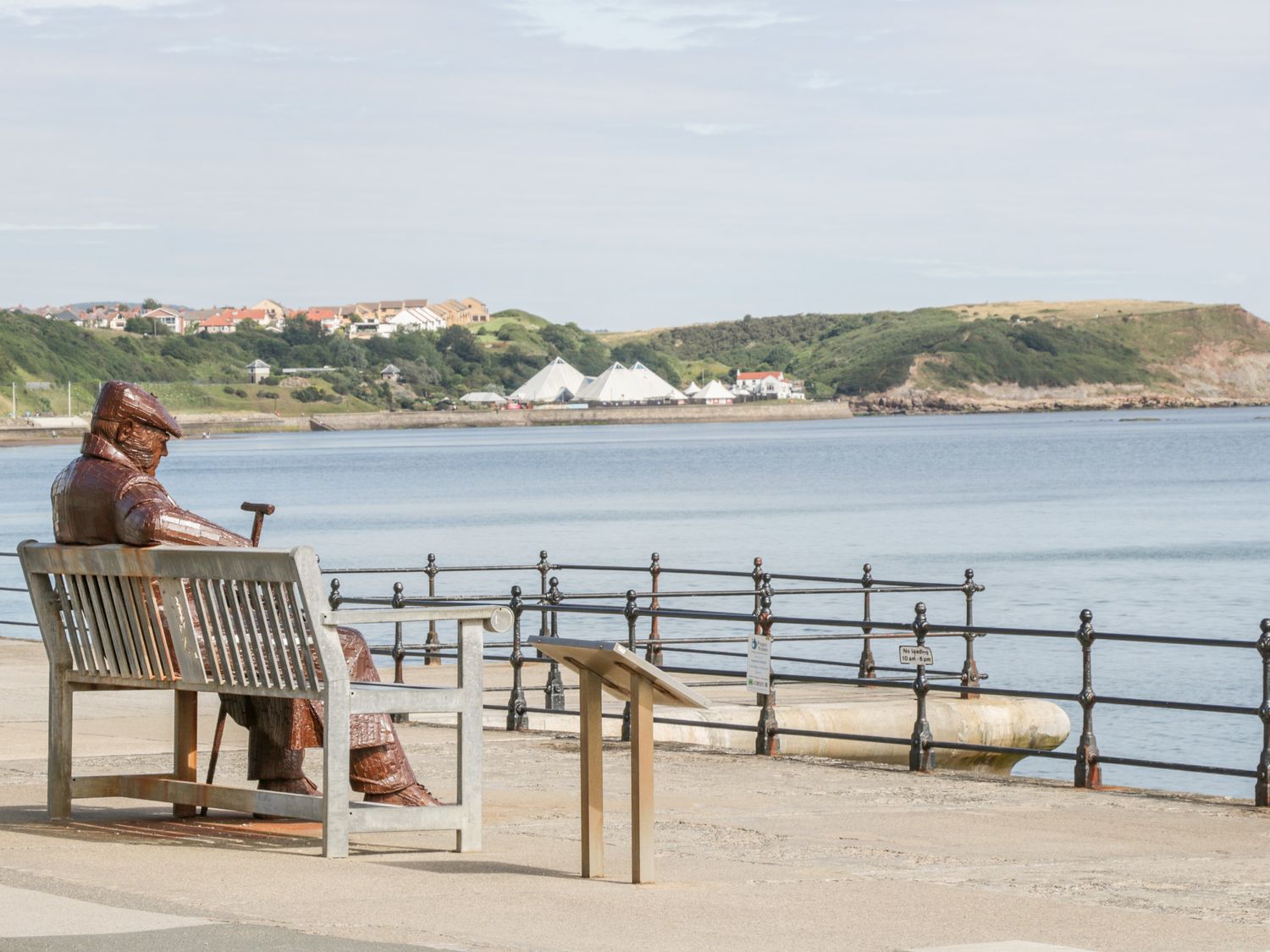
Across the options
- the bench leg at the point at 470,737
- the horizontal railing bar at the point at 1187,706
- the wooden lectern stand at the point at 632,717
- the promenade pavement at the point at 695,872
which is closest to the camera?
the promenade pavement at the point at 695,872

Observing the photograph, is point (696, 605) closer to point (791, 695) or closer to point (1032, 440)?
point (791, 695)

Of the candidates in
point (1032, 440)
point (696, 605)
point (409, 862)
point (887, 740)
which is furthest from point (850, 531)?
point (1032, 440)

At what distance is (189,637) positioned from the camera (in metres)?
8.84

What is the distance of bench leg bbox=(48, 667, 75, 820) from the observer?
9438mm

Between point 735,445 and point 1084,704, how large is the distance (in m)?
184

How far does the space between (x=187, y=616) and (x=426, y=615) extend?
124cm

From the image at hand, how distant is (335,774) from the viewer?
8250 millimetres

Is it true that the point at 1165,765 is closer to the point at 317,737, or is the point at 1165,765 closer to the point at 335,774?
the point at 317,737

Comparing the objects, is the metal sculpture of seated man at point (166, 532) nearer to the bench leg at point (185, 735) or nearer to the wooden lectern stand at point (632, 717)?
the bench leg at point (185, 735)

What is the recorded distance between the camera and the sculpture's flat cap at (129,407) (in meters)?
9.03

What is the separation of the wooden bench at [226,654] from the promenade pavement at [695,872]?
0.68ft

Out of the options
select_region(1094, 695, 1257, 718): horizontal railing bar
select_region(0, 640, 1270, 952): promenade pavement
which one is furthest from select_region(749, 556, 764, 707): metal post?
select_region(1094, 695, 1257, 718): horizontal railing bar

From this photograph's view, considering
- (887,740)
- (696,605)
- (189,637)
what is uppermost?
(189,637)

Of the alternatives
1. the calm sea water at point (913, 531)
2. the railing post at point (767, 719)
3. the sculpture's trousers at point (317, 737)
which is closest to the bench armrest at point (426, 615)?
the sculpture's trousers at point (317, 737)
